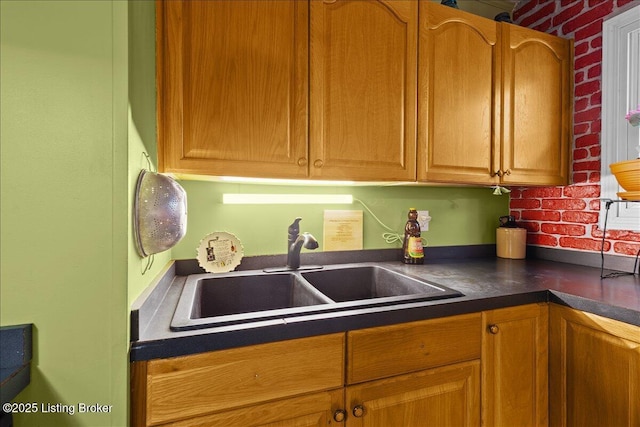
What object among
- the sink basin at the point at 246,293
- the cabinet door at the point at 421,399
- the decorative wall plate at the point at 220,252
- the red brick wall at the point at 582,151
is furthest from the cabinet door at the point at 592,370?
the decorative wall plate at the point at 220,252

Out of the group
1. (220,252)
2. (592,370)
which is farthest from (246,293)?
(592,370)

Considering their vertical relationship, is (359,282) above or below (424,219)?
below

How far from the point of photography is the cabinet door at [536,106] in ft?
5.19

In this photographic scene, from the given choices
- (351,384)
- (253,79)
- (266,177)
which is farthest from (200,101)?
(351,384)

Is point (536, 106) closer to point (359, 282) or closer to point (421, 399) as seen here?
point (359, 282)

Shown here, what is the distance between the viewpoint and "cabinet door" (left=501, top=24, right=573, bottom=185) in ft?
5.19

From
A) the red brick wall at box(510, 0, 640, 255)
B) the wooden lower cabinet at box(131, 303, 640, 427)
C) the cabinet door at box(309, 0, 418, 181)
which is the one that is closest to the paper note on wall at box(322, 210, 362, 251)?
the cabinet door at box(309, 0, 418, 181)

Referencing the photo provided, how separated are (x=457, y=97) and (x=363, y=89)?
0.50 metres

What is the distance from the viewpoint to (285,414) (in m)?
0.86

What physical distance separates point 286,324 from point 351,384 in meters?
0.28

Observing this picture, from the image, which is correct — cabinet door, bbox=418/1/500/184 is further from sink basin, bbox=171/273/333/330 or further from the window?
sink basin, bbox=171/273/333/330

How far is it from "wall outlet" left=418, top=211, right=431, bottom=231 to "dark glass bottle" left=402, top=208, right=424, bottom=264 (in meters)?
0.10

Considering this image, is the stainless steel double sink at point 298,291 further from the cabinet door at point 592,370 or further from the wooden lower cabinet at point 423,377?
the cabinet door at point 592,370

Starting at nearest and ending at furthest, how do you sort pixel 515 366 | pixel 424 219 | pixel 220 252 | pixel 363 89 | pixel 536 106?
1. pixel 515 366
2. pixel 363 89
3. pixel 220 252
4. pixel 536 106
5. pixel 424 219
